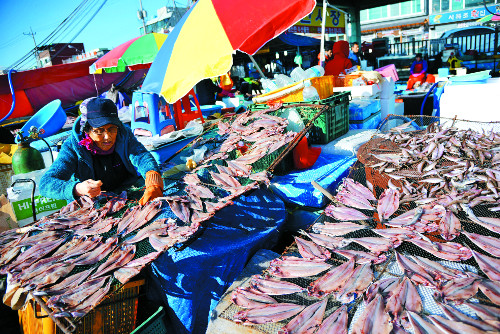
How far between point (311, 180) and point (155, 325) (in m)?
2.28

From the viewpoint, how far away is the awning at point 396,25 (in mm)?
33906

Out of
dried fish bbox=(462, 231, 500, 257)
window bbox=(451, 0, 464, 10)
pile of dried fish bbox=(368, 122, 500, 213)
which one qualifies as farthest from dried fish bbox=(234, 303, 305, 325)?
window bbox=(451, 0, 464, 10)

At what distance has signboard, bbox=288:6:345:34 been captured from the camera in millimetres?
14914

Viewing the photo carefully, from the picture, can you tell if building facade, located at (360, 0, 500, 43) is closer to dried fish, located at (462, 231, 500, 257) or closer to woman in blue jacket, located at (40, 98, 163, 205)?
woman in blue jacket, located at (40, 98, 163, 205)

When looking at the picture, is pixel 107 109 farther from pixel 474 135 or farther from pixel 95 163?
pixel 474 135

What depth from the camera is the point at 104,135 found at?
132 inches

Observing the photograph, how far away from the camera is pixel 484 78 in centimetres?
581

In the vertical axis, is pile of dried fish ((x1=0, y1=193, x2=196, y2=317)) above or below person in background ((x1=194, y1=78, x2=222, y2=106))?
below

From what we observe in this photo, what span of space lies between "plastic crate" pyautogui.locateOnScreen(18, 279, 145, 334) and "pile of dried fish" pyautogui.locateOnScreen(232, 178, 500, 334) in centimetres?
106

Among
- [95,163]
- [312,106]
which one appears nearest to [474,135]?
[312,106]

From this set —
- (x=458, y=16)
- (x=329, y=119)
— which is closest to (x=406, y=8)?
(x=458, y=16)

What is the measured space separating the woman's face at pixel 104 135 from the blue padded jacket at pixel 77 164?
0.11 m

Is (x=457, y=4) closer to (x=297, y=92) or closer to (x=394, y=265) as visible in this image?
(x=297, y=92)

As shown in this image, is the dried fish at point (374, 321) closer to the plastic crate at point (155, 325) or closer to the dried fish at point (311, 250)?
the dried fish at point (311, 250)
